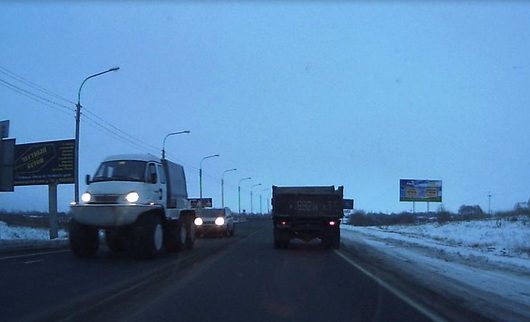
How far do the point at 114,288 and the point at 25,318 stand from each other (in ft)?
11.5

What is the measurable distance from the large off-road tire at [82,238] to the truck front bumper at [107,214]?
52 cm

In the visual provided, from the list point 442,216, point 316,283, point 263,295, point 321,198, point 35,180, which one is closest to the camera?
point 263,295

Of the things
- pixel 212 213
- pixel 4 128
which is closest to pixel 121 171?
pixel 212 213

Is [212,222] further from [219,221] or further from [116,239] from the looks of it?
[116,239]

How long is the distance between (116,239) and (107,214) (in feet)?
9.31

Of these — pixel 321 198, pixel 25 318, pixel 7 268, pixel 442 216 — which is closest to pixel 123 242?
pixel 7 268

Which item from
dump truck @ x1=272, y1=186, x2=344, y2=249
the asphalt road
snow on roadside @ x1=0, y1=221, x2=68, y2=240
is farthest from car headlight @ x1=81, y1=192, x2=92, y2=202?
snow on roadside @ x1=0, y1=221, x2=68, y2=240

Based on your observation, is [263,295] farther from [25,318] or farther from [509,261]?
[509,261]

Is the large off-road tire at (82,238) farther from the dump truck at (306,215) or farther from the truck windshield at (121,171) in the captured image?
the dump truck at (306,215)

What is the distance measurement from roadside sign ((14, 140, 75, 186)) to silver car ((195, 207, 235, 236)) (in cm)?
948

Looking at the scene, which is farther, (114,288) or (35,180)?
(35,180)

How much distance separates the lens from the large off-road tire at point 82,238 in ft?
65.3

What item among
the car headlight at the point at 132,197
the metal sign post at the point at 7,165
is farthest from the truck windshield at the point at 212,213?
the car headlight at the point at 132,197

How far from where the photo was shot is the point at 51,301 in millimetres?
10898
